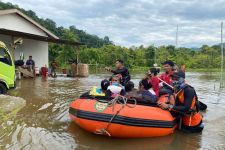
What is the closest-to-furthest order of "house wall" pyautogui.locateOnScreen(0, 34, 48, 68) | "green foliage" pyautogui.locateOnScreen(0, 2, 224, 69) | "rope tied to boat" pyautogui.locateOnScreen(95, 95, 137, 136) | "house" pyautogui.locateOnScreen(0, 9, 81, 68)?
"rope tied to boat" pyautogui.locateOnScreen(95, 95, 137, 136) → "house" pyautogui.locateOnScreen(0, 9, 81, 68) → "house wall" pyautogui.locateOnScreen(0, 34, 48, 68) → "green foliage" pyautogui.locateOnScreen(0, 2, 224, 69)

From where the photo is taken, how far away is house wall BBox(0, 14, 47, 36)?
2012cm

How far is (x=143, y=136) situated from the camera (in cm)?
671

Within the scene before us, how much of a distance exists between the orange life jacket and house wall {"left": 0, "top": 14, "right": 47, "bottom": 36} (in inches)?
614

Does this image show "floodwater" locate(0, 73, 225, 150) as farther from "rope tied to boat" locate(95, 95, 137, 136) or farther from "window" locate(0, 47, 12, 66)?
"window" locate(0, 47, 12, 66)

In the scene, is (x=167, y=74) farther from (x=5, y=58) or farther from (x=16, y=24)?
(x=16, y=24)

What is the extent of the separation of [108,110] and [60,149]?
3.91ft

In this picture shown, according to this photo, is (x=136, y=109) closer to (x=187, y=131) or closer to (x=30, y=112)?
(x=187, y=131)

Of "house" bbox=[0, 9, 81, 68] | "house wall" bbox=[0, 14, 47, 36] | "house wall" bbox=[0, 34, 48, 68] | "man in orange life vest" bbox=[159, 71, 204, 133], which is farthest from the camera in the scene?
"house wall" bbox=[0, 34, 48, 68]

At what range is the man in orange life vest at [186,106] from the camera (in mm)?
6941

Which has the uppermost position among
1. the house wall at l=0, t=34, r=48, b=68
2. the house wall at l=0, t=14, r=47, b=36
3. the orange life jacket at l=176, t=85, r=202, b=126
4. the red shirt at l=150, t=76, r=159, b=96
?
the house wall at l=0, t=14, r=47, b=36

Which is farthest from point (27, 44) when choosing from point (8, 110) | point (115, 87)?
point (115, 87)

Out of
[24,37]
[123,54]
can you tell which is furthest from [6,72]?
[123,54]

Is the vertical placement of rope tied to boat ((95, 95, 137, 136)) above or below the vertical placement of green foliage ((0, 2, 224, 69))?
below

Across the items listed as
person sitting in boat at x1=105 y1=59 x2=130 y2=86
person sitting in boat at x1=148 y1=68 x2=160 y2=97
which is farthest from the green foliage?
person sitting in boat at x1=148 y1=68 x2=160 y2=97
